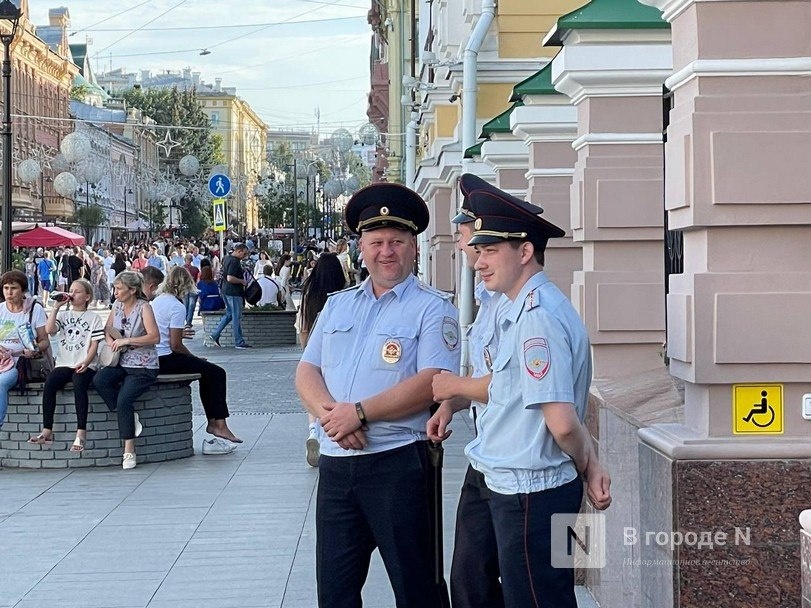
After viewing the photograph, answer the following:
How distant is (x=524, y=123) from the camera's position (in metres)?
8.85

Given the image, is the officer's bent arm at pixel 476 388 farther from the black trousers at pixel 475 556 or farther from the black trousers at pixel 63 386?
the black trousers at pixel 63 386

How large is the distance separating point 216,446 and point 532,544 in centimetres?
780

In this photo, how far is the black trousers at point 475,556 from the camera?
4598 mm

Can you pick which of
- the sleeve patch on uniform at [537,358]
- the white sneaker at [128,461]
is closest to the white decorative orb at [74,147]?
the white sneaker at [128,461]

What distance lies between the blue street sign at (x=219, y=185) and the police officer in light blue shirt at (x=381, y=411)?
21.5 metres

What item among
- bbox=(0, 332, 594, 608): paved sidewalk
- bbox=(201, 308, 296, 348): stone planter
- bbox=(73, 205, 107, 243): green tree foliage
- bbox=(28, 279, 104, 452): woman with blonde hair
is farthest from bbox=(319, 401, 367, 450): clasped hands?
bbox=(73, 205, 107, 243): green tree foliage

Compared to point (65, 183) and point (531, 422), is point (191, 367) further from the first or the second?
point (65, 183)

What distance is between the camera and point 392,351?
489 centimetres

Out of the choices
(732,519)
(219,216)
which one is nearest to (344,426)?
(732,519)

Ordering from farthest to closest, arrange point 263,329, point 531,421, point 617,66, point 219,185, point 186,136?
point 186,136
point 219,185
point 263,329
point 617,66
point 531,421

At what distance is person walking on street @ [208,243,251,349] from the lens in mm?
23672

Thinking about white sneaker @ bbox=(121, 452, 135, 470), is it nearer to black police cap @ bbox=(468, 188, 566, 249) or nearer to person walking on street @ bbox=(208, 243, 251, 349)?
black police cap @ bbox=(468, 188, 566, 249)

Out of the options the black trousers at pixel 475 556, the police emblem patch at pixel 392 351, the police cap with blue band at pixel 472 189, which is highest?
the police cap with blue band at pixel 472 189

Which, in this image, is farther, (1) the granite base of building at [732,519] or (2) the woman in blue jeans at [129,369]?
(2) the woman in blue jeans at [129,369]
